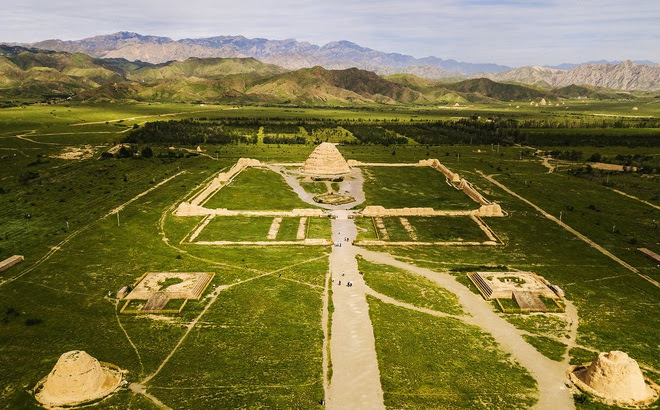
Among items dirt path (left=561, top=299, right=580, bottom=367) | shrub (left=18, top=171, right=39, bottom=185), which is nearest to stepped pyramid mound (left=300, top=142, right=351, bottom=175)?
shrub (left=18, top=171, right=39, bottom=185)

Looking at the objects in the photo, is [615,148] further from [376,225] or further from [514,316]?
[514,316]

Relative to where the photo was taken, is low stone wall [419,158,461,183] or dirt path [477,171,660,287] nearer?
dirt path [477,171,660,287]

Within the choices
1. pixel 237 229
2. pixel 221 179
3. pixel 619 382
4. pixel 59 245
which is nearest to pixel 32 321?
pixel 59 245

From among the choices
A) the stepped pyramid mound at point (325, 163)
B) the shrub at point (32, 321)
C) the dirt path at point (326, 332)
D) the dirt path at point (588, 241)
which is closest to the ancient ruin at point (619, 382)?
the dirt path at point (326, 332)

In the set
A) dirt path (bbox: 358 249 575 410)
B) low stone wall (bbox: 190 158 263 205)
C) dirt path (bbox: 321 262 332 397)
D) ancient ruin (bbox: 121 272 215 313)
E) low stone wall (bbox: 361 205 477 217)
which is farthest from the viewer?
low stone wall (bbox: 190 158 263 205)

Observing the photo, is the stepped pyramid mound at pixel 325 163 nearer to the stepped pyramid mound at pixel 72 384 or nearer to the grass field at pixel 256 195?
the grass field at pixel 256 195

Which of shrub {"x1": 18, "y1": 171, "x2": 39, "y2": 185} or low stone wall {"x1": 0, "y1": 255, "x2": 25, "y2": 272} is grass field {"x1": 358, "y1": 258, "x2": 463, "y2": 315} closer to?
low stone wall {"x1": 0, "y1": 255, "x2": 25, "y2": 272}

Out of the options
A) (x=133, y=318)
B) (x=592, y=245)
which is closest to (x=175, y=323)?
(x=133, y=318)

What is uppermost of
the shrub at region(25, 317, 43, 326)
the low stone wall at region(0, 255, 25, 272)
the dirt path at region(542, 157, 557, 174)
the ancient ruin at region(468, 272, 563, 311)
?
the dirt path at region(542, 157, 557, 174)
